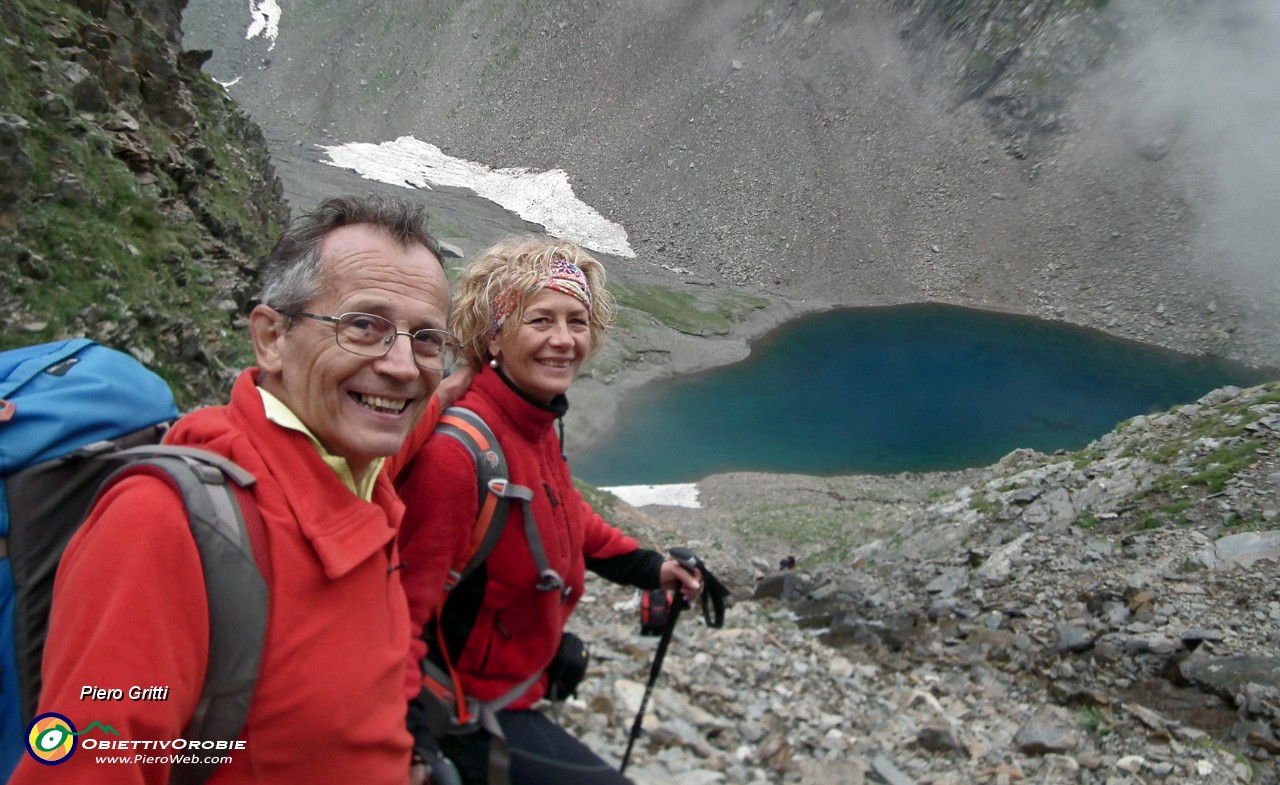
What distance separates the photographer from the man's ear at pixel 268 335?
7.26 ft

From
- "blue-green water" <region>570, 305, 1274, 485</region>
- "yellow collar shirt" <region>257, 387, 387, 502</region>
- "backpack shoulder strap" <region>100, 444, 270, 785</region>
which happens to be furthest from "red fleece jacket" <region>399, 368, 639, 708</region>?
"blue-green water" <region>570, 305, 1274, 485</region>

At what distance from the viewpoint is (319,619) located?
6.15 feet

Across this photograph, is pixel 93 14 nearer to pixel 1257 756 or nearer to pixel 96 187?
pixel 96 187

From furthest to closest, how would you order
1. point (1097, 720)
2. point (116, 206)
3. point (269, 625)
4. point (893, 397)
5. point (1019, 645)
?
point (893, 397)
point (116, 206)
point (1019, 645)
point (1097, 720)
point (269, 625)

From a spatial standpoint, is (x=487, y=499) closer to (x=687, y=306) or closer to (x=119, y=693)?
(x=119, y=693)

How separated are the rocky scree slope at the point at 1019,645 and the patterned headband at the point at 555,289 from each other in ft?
11.6

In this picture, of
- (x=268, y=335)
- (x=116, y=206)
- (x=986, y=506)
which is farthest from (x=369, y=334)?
(x=986, y=506)

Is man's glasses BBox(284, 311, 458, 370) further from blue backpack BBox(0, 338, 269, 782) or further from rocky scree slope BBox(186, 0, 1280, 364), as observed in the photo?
rocky scree slope BBox(186, 0, 1280, 364)

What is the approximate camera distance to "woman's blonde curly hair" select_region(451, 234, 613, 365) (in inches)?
131

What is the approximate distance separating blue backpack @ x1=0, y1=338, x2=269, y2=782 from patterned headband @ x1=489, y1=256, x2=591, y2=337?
1434mm

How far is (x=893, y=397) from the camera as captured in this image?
129ft

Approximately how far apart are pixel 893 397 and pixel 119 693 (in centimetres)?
4015

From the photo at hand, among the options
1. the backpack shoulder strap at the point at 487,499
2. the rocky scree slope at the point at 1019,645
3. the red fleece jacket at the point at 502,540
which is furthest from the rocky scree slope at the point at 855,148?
the backpack shoulder strap at the point at 487,499

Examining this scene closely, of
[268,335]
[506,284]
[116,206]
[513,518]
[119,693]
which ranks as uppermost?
[116,206]
